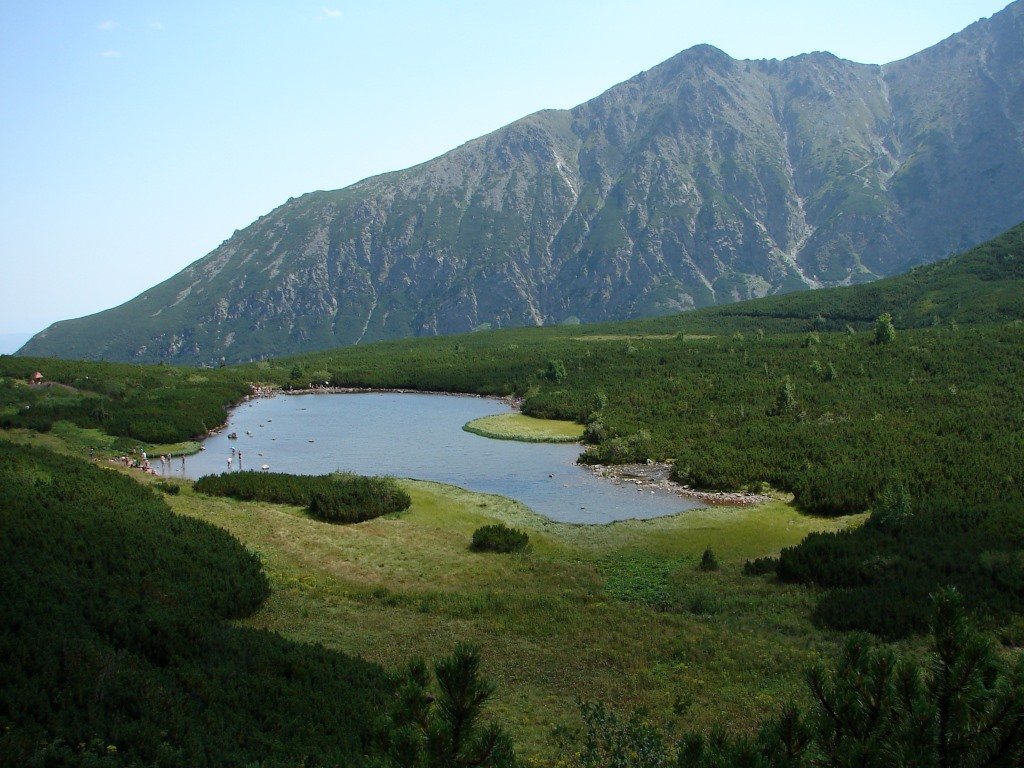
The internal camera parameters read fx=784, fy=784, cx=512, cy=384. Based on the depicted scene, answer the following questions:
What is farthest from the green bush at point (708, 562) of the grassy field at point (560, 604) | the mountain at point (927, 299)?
the mountain at point (927, 299)

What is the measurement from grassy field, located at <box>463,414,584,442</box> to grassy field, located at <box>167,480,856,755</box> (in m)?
24.9

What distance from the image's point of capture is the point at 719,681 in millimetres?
19766

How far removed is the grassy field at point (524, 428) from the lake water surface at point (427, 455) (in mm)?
1426

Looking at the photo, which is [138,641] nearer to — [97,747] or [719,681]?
[97,747]

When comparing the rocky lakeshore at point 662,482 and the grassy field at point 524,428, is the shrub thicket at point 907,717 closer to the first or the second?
the rocky lakeshore at point 662,482

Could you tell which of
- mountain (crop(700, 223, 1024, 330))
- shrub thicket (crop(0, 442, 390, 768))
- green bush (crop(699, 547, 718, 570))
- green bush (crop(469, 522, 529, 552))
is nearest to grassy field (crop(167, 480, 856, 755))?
green bush (crop(699, 547, 718, 570))

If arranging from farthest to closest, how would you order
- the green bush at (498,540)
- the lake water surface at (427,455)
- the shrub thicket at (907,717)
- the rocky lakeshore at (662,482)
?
the lake water surface at (427,455), the rocky lakeshore at (662,482), the green bush at (498,540), the shrub thicket at (907,717)

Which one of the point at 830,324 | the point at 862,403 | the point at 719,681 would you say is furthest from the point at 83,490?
the point at 830,324

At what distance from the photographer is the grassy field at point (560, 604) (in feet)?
63.6

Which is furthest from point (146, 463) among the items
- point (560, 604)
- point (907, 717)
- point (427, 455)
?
point (907, 717)

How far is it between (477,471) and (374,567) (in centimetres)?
2282

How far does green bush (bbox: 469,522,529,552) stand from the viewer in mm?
34469

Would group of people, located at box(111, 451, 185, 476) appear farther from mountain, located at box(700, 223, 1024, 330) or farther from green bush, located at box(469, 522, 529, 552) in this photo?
mountain, located at box(700, 223, 1024, 330)

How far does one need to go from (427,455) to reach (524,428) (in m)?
14.1
